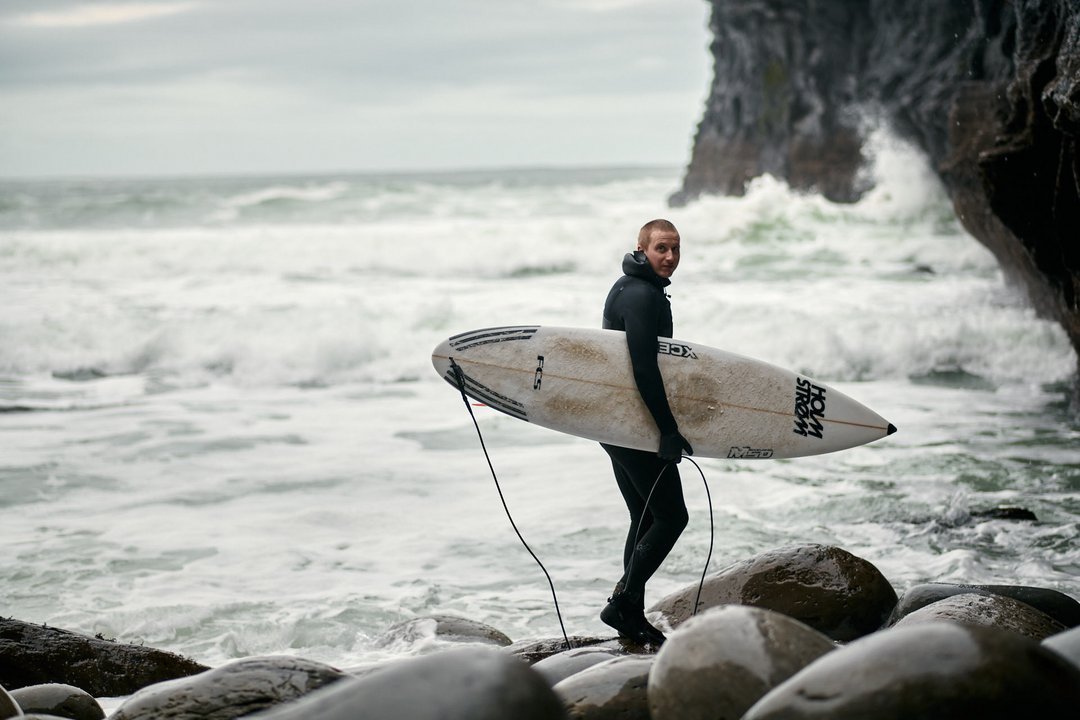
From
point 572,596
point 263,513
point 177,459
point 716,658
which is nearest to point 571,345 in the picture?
point 572,596

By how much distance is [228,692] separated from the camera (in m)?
3.38

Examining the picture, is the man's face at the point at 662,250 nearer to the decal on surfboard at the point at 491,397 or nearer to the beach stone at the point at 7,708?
the decal on surfboard at the point at 491,397

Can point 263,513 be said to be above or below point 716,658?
below

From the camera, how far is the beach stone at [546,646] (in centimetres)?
457

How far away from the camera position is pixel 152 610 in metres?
5.67

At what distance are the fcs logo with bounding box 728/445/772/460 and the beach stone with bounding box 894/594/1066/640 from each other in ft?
3.09

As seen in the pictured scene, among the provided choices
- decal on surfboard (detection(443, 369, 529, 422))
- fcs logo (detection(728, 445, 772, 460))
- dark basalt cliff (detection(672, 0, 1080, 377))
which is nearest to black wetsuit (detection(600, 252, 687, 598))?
fcs logo (detection(728, 445, 772, 460))

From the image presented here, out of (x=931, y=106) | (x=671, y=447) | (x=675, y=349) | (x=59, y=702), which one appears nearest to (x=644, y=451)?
(x=671, y=447)

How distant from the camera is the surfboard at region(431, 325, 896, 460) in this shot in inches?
189

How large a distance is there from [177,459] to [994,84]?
32.7ft

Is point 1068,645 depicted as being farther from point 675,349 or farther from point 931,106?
point 931,106

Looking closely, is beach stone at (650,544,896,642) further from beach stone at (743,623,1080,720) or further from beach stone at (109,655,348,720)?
beach stone at (743,623,1080,720)

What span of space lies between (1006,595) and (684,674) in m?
2.63

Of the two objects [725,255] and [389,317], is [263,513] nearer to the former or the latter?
[389,317]
